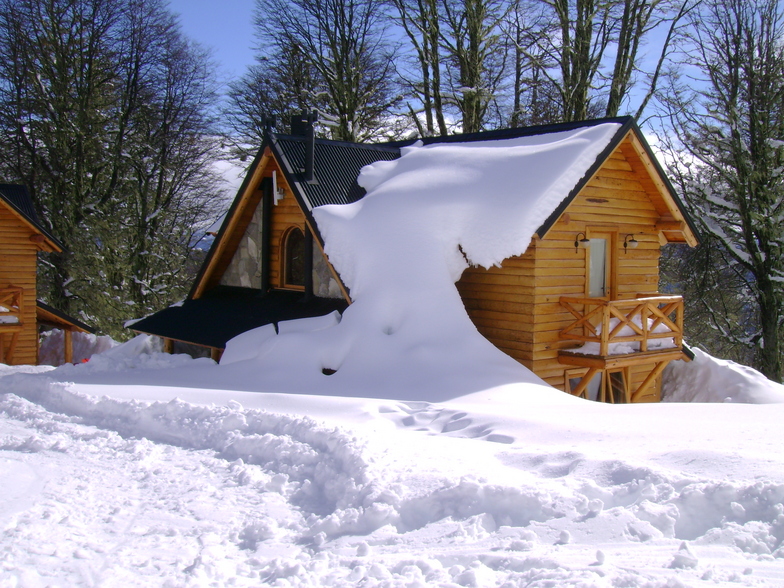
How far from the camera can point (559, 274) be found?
11.7 metres

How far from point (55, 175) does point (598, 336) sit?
1959 cm

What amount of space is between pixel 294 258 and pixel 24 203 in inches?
395

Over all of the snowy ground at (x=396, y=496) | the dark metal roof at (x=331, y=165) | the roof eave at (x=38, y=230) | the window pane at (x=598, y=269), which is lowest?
the snowy ground at (x=396, y=496)

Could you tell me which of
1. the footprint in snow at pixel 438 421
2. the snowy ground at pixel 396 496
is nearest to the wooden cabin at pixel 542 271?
the snowy ground at pixel 396 496

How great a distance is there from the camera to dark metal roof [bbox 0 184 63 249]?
18078mm

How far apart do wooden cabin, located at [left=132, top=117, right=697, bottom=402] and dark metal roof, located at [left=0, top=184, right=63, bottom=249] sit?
5.68 meters

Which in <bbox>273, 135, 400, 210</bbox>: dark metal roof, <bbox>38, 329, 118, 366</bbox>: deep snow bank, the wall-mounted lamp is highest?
<bbox>273, 135, 400, 210</bbox>: dark metal roof

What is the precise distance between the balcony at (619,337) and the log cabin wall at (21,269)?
580 inches

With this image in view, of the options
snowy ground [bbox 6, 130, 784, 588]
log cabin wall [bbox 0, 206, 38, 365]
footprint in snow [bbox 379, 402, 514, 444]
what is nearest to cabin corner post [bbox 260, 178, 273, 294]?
snowy ground [bbox 6, 130, 784, 588]

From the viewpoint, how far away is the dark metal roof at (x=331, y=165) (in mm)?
12594

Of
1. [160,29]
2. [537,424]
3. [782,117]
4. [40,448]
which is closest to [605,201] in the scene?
[537,424]

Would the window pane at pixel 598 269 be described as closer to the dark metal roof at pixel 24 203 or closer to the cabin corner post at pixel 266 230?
the cabin corner post at pixel 266 230

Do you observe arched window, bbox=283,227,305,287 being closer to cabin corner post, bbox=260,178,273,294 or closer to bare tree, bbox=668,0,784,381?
cabin corner post, bbox=260,178,273,294

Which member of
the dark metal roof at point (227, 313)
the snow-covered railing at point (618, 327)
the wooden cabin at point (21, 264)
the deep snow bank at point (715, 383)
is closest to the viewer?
the snow-covered railing at point (618, 327)
